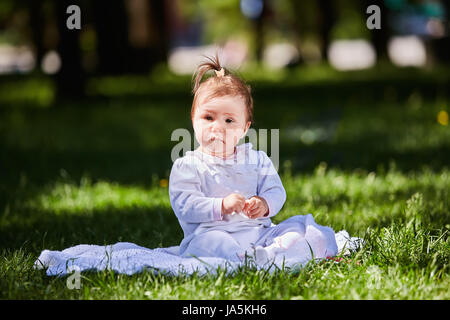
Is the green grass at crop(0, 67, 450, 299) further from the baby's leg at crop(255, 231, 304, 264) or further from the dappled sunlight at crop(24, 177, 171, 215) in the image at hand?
the baby's leg at crop(255, 231, 304, 264)

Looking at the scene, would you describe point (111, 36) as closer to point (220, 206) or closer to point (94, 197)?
point (94, 197)

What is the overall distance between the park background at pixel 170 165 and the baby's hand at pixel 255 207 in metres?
0.34

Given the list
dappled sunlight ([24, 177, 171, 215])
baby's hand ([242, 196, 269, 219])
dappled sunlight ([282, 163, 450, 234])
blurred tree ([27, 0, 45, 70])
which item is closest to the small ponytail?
baby's hand ([242, 196, 269, 219])

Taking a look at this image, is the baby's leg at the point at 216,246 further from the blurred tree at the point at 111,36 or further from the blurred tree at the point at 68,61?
the blurred tree at the point at 111,36

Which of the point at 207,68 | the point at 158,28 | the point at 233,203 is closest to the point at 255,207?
the point at 233,203

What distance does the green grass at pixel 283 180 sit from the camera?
3.18 meters

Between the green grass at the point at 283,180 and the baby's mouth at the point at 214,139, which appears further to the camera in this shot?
the baby's mouth at the point at 214,139

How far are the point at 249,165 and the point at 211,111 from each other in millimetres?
376

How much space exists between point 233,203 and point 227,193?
0.71ft

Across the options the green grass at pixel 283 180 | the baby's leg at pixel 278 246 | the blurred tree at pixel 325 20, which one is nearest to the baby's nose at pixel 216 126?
the baby's leg at pixel 278 246

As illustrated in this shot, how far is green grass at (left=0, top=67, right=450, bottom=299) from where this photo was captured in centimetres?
318

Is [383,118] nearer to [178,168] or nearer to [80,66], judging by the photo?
[80,66]

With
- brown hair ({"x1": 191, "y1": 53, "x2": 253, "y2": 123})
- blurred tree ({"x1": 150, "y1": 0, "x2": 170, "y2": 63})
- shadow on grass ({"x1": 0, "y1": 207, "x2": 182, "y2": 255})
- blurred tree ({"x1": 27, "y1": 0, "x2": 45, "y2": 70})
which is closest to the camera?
brown hair ({"x1": 191, "y1": 53, "x2": 253, "y2": 123})

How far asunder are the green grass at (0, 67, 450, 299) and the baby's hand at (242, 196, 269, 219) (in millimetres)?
344
